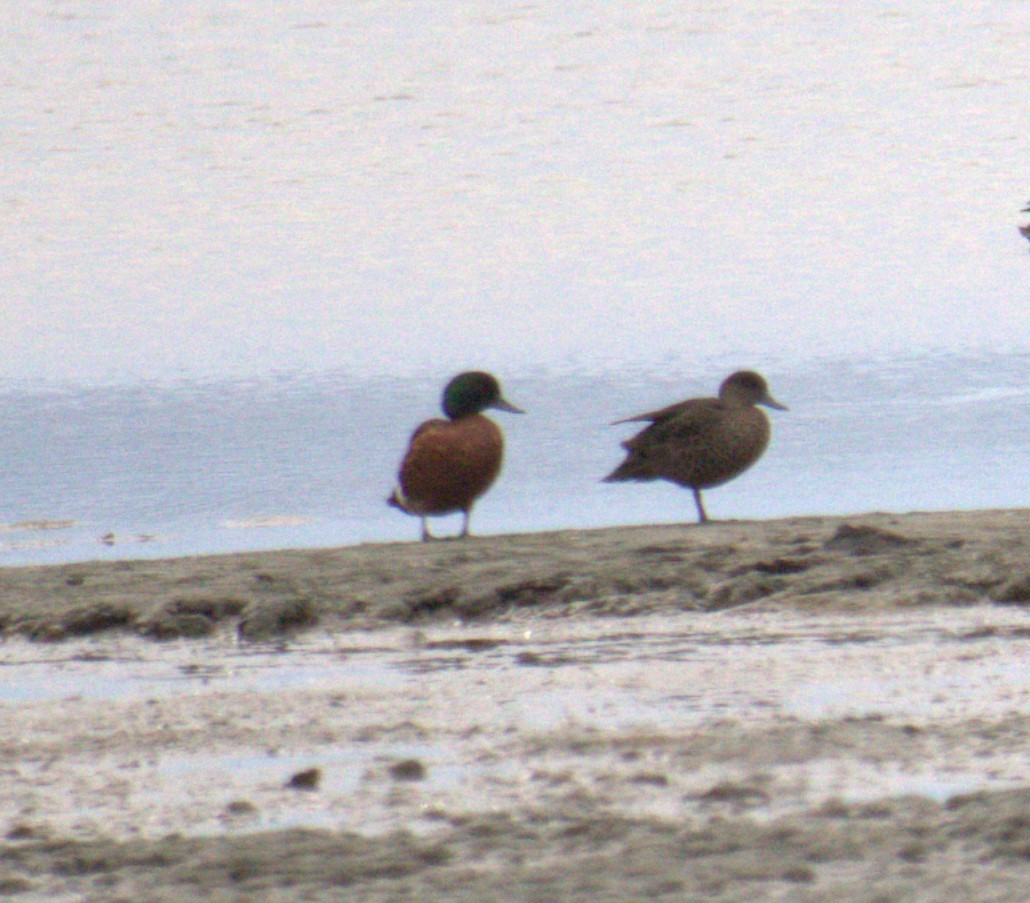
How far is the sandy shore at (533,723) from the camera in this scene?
371 cm

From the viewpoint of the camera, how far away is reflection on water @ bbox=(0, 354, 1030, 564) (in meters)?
→ 11.4

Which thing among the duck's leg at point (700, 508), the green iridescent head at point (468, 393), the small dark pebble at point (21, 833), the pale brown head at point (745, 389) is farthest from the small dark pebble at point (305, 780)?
the pale brown head at point (745, 389)

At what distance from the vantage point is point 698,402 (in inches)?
407

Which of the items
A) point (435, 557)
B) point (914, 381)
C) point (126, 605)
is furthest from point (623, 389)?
point (126, 605)

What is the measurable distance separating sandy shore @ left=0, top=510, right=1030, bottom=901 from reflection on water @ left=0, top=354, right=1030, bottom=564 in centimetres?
A: 267

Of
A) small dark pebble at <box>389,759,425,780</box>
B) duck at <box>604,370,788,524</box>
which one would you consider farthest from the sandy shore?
duck at <box>604,370,788,524</box>

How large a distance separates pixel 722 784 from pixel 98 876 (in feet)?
4.05

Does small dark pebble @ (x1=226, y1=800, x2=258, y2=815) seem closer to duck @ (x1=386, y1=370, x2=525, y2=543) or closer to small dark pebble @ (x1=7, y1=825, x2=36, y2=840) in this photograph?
small dark pebble @ (x1=7, y1=825, x2=36, y2=840)

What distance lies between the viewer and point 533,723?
16.5 ft

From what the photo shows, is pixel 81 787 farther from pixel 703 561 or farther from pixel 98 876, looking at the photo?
pixel 703 561

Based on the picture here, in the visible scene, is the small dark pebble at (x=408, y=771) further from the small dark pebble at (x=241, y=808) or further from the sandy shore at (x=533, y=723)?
the small dark pebble at (x=241, y=808)

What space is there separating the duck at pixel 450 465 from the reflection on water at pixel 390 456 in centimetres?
72

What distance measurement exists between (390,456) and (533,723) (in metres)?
8.57

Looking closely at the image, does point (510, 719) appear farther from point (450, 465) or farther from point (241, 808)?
point (450, 465)
